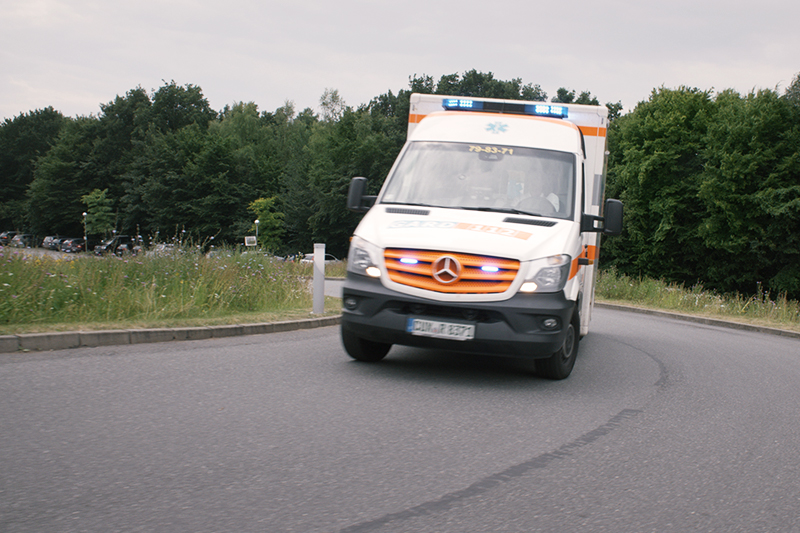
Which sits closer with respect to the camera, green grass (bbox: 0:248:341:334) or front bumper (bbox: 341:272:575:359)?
front bumper (bbox: 341:272:575:359)

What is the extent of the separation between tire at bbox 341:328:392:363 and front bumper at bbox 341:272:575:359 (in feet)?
2.03

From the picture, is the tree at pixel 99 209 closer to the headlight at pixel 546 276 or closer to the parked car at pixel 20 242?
the parked car at pixel 20 242

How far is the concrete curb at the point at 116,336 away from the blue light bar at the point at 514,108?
Answer: 3.94 meters

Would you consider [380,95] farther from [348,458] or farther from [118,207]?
[348,458]

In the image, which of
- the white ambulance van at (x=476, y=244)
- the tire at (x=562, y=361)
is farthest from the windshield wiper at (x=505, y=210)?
the tire at (x=562, y=361)

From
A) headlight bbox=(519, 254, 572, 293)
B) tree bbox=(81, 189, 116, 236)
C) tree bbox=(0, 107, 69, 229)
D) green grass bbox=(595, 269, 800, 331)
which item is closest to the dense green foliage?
green grass bbox=(595, 269, 800, 331)

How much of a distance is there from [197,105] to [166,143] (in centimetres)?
1623

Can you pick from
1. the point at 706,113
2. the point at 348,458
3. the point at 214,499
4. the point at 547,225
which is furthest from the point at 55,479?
the point at 706,113

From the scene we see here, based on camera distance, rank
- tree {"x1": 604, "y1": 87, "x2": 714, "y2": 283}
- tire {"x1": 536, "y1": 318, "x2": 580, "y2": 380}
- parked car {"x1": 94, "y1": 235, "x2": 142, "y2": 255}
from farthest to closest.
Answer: tree {"x1": 604, "y1": 87, "x2": 714, "y2": 283}
parked car {"x1": 94, "y1": 235, "x2": 142, "y2": 255}
tire {"x1": 536, "y1": 318, "x2": 580, "y2": 380}

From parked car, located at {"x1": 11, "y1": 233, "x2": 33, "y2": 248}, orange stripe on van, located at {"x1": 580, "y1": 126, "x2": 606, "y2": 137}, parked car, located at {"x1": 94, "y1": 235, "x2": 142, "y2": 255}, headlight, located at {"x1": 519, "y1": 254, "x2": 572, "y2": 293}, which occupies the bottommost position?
parked car, located at {"x1": 94, "y1": 235, "x2": 142, "y2": 255}

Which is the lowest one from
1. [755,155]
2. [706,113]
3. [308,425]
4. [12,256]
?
[308,425]

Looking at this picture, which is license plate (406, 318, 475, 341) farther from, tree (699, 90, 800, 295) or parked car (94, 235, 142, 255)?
tree (699, 90, 800, 295)

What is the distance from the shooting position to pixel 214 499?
3562mm

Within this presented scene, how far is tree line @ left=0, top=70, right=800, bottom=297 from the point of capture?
42.9 metres
